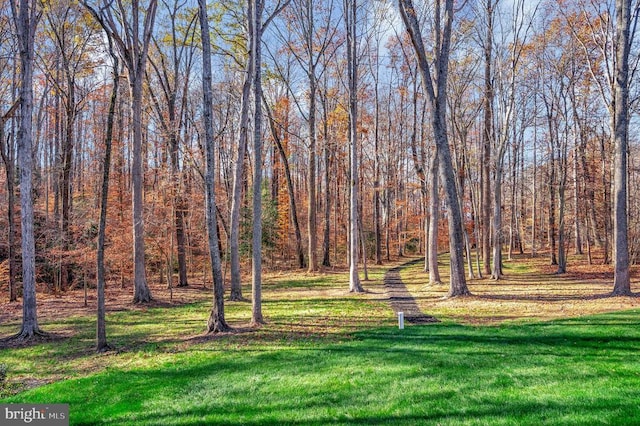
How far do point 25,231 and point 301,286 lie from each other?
9.78 meters

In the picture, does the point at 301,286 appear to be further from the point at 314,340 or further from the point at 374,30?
the point at 374,30

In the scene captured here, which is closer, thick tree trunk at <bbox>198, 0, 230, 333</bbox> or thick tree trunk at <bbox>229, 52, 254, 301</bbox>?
thick tree trunk at <bbox>198, 0, 230, 333</bbox>

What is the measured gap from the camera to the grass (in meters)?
3.96

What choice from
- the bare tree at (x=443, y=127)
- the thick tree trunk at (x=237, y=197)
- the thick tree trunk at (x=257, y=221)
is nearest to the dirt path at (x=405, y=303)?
the bare tree at (x=443, y=127)

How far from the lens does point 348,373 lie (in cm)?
518

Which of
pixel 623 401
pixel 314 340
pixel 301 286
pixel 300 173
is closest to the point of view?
pixel 623 401

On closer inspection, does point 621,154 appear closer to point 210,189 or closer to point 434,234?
point 434,234

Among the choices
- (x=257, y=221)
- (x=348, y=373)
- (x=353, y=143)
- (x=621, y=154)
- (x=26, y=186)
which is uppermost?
(x=353, y=143)

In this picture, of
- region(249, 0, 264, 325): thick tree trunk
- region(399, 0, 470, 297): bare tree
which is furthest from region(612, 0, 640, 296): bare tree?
region(249, 0, 264, 325): thick tree trunk

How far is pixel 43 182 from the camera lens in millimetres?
22031

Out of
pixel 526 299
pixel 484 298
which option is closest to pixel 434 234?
pixel 484 298

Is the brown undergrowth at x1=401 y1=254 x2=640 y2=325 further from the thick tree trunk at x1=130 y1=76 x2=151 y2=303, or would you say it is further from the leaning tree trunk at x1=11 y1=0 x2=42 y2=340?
the leaning tree trunk at x1=11 y1=0 x2=42 y2=340

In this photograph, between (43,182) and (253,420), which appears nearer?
(253,420)

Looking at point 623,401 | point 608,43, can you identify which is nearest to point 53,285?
point 623,401
